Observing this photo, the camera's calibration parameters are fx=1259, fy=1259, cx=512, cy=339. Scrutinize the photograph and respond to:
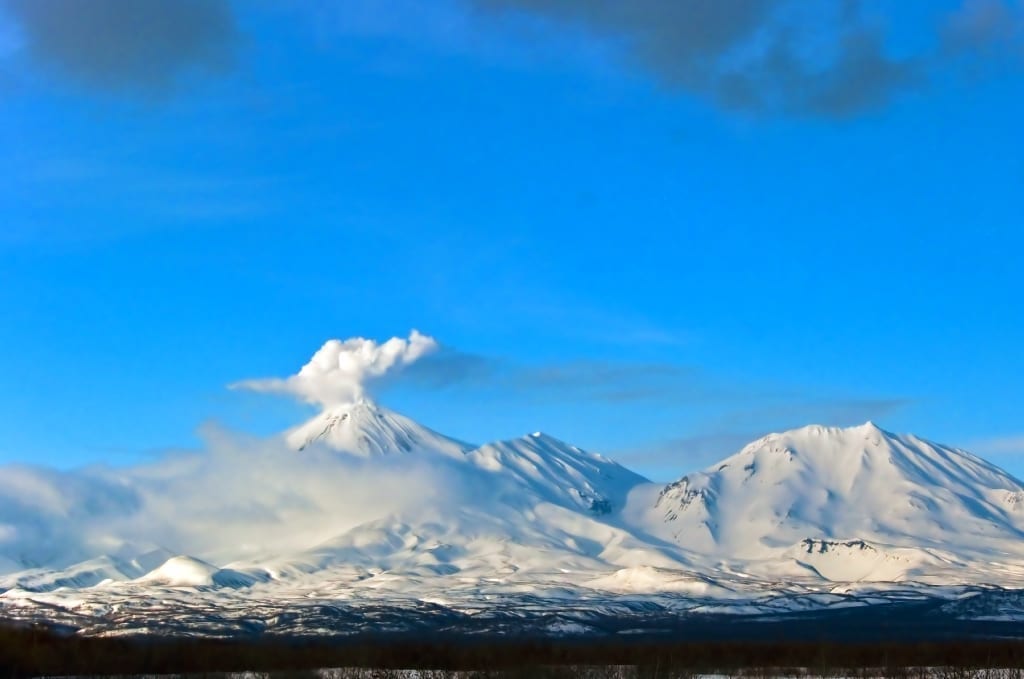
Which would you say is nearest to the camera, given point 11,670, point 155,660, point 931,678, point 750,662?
point 11,670

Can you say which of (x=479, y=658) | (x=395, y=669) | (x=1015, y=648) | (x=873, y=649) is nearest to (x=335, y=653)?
(x=395, y=669)

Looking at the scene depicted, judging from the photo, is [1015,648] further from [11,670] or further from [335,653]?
[11,670]

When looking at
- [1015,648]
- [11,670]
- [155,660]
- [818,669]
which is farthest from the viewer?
[1015,648]

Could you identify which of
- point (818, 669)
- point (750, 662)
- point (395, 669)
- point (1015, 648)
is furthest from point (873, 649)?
point (395, 669)

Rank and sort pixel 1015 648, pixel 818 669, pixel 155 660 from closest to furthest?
1. pixel 155 660
2. pixel 818 669
3. pixel 1015 648

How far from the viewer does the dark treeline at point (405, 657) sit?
317 ft

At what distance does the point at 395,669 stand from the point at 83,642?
26366 mm

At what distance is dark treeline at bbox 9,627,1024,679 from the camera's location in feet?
317

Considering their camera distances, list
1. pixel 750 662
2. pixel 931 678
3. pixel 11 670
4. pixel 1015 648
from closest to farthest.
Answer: pixel 11 670, pixel 931 678, pixel 750 662, pixel 1015 648

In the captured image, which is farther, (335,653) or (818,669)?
(818,669)

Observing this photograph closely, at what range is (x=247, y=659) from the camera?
10531cm

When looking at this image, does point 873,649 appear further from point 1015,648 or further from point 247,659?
point 247,659

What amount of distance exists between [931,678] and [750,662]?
28405mm

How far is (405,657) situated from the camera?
122 m
